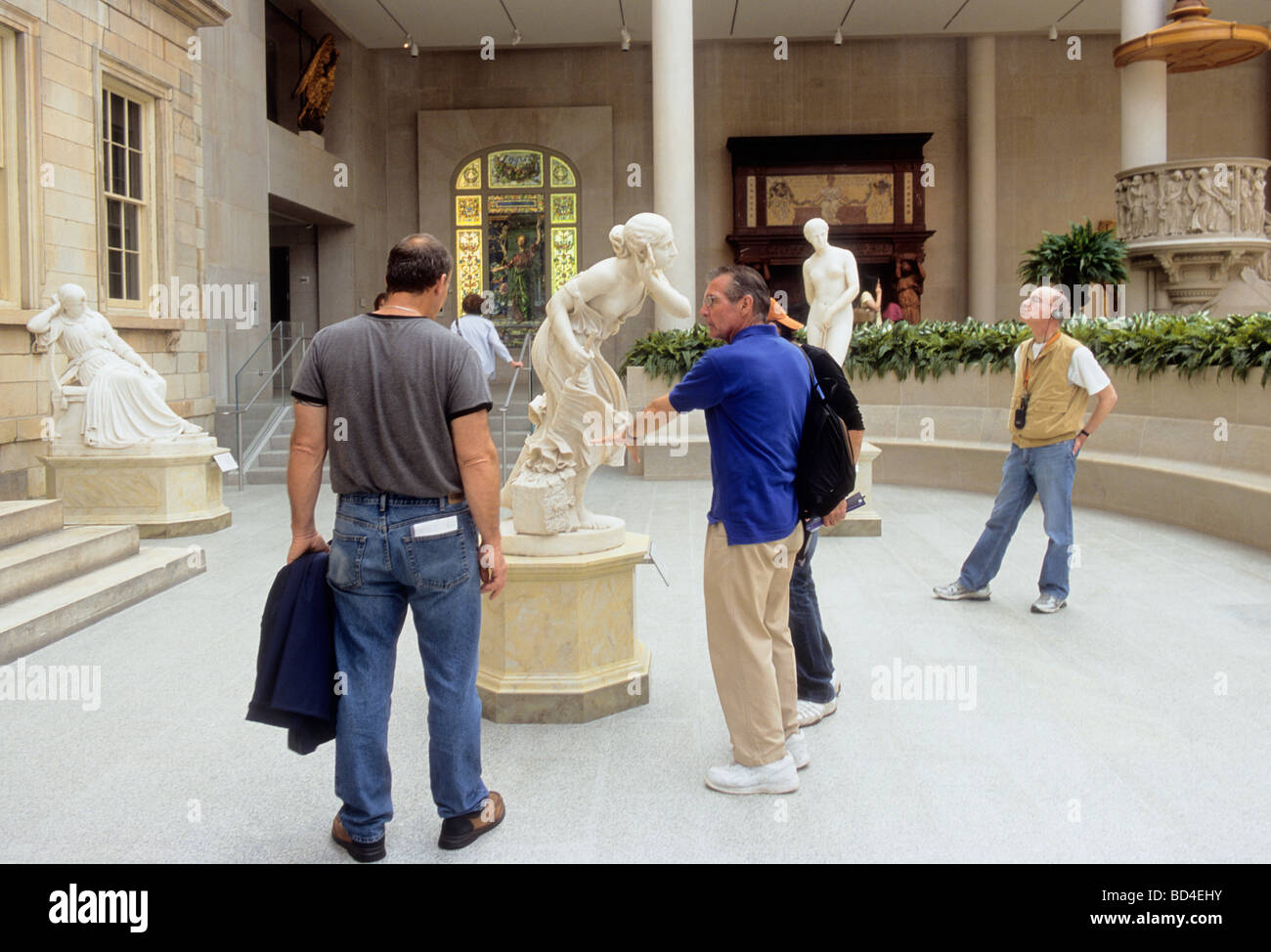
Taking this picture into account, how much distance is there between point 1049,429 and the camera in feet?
19.8

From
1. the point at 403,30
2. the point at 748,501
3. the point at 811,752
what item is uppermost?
the point at 403,30

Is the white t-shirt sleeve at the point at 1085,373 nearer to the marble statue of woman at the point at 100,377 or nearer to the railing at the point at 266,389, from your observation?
the marble statue of woman at the point at 100,377

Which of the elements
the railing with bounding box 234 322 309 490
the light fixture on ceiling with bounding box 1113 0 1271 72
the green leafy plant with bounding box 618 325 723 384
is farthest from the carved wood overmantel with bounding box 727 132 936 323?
the railing with bounding box 234 322 309 490

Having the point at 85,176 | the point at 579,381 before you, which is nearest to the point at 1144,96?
the point at 85,176

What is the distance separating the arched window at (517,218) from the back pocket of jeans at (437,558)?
19.4 meters

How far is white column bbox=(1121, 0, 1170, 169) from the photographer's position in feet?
52.6

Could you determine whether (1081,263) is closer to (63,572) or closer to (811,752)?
(811,752)

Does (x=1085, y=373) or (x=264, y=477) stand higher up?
(x=1085, y=373)

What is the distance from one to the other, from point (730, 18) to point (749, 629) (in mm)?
18785

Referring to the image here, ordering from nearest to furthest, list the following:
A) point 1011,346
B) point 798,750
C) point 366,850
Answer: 1. point 366,850
2. point 798,750
3. point 1011,346

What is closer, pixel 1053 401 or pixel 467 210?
pixel 1053 401

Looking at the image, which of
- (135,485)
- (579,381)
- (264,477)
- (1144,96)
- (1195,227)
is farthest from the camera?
(1144,96)

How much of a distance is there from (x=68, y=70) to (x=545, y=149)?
42.0 ft

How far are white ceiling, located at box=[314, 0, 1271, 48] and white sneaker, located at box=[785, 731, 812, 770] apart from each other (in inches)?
692
